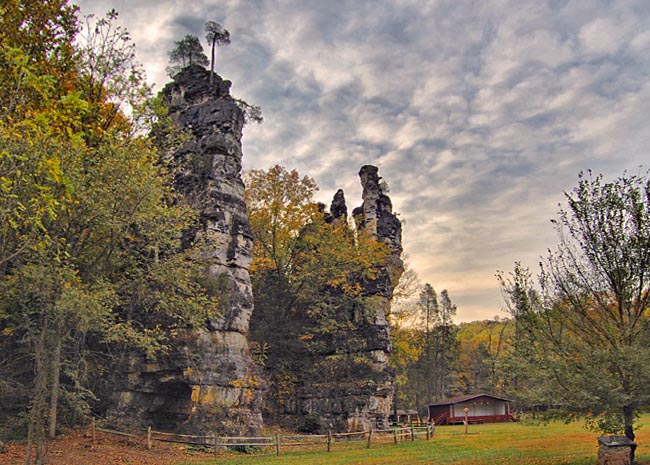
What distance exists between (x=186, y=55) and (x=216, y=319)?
15818 mm

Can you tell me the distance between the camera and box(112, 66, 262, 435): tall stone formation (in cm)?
2261

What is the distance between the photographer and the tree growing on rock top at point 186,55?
1169 inches

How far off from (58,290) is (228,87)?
16646mm

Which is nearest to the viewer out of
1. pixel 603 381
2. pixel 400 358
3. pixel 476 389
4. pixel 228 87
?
pixel 603 381

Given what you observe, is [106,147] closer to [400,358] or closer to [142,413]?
[142,413]

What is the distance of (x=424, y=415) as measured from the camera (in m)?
71.4

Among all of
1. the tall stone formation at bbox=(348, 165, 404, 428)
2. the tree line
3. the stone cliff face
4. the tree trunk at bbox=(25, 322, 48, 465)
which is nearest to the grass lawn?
the tree line

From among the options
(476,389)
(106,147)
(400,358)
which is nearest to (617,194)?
(106,147)

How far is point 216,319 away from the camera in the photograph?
939 inches

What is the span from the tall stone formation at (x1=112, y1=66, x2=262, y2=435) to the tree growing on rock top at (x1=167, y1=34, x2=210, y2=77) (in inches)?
54.2

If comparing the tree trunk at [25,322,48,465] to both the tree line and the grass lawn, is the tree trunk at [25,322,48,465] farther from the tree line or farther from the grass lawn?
the grass lawn

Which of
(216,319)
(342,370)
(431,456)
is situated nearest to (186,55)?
(216,319)

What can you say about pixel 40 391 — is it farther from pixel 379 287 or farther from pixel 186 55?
pixel 379 287

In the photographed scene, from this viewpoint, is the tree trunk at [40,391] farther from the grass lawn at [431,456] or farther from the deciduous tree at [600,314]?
the deciduous tree at [600,314]
